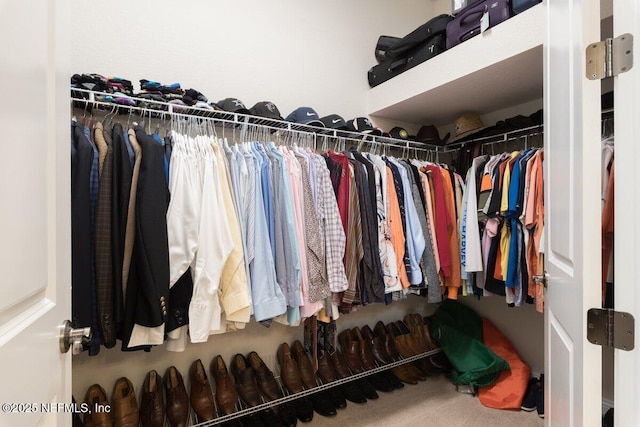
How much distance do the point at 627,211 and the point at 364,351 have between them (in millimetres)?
1810

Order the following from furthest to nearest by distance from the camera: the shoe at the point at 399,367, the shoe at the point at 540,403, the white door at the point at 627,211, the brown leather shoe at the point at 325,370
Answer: the shoe at the point at 399,367
the brown leather shoe at the point at 325,370
the shoe at the point at 540,403
the white door at the point at 627,211

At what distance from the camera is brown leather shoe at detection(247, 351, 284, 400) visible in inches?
66.9

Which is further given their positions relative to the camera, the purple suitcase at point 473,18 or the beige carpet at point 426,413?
the beige carpet at point 426,413

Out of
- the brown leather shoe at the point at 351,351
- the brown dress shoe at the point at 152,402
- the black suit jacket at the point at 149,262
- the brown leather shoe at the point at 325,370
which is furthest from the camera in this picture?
the brown leather shoe at the point at 351,351

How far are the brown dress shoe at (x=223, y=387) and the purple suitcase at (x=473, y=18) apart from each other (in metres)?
2.31

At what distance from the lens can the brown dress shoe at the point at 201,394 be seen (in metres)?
1.50

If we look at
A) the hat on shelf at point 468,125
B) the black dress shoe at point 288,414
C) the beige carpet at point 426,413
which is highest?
the hat on shelf at point 468,125

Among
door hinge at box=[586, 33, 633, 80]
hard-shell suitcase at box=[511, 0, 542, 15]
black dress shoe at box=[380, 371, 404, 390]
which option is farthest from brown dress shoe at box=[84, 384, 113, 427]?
hard-shell suitcase at box=[511, 0, 542, 15]

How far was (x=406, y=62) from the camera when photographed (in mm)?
2148

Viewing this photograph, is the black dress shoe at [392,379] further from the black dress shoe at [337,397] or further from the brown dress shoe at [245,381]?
the brown dress shoe at [245,381]

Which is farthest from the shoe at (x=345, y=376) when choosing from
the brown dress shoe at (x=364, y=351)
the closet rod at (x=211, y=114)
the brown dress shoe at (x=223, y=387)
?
the closet rod at (x=211, y=114)

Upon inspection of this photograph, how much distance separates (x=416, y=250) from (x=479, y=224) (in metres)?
0.51

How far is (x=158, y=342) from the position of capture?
3.64 feet

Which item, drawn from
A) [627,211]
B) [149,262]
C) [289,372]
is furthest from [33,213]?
[289,372]
